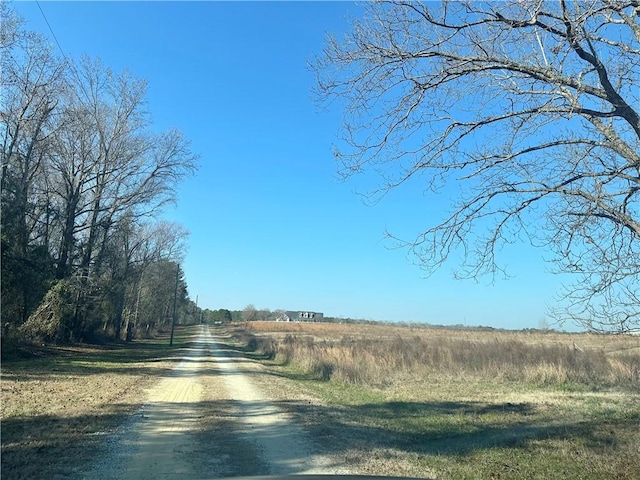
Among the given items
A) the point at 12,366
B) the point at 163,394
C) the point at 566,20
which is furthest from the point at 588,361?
the point at 12,366

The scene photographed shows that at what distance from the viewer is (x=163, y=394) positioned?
14.6 meters

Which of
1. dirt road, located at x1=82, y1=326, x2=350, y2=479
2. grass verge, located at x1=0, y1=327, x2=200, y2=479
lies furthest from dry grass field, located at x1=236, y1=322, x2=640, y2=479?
grass verge, located at x1=0, y1=327, x2=200, y2=479

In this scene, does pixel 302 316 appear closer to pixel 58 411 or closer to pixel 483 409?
pixel 483 409

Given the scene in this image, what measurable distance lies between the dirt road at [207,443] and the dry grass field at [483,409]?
80cm

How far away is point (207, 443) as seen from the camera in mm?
8477

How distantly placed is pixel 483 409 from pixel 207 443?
23.9 feet

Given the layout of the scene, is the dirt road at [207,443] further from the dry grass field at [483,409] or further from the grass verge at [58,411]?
the dry grass field at [483,409]

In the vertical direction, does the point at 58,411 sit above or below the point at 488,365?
below

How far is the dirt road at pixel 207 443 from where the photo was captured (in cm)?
691

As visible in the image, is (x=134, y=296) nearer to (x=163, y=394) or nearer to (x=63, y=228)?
(x=63, y=228)

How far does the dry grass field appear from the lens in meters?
7.71

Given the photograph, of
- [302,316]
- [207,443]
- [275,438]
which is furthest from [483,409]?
[302,316]

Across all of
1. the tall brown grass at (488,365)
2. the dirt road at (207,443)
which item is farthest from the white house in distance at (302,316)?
the dirt road at (207,443)

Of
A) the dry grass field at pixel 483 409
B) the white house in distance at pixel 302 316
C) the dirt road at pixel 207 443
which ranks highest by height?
the white house in distance at pixel 302 316
